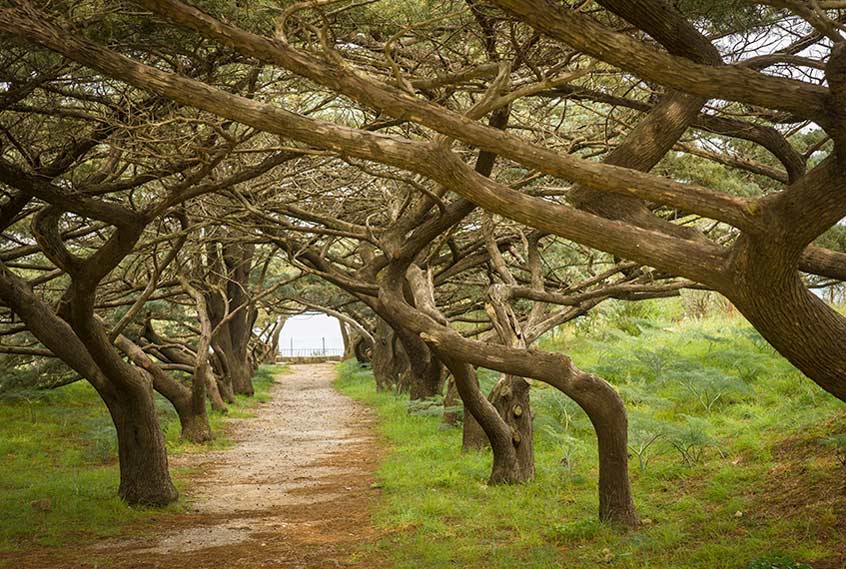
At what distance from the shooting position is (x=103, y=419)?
17.8 m

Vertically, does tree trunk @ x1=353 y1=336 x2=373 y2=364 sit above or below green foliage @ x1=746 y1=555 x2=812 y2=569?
above

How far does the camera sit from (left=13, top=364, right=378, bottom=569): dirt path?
900 centimetres

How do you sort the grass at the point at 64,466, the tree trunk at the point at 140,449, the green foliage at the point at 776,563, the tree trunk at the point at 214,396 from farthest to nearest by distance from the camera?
the tree trunk at the point at 214,396, the tree trunk at the point at 140,449, the grass at the point at 64,466, the green foliage at the point at 776,563

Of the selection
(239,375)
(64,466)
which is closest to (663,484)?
(64,466)

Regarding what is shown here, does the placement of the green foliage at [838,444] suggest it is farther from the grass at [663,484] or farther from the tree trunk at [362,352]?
the tree trunk at [362,352]

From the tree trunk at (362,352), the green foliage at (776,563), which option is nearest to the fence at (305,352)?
the tree trunk at (362,352)

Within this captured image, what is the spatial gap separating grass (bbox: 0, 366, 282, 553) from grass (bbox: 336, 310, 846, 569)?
10.6 feet

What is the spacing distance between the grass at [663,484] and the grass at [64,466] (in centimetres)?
323

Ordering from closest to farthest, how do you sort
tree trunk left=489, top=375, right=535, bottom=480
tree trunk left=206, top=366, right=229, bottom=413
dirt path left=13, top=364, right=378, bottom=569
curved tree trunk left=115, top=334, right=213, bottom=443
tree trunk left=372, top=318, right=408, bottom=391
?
dirt path left=13, top=364, right=378, bottom=569
tree trunk left=489, top=375, right=535, bottom=480
curved tree trunk left=115, top=334, right=213, bottom=443
tree trunk left=206, top=366, right=229, bottom=413
tree trunk left=372, top=318, right=408, bottom=391

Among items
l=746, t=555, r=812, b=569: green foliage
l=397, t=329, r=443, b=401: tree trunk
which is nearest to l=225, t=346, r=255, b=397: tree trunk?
l=397, t=329, r=443, b=401: tree trunk

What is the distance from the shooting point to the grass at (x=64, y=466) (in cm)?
1033

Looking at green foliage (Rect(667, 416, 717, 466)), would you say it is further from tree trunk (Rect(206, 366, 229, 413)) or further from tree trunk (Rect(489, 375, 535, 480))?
tree trunk (Rect(206, 366, 229, 413))

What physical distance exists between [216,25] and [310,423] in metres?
17.9

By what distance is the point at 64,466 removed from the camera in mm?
14773
